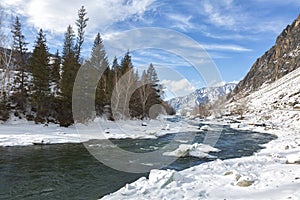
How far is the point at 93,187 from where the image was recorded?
33.3ft

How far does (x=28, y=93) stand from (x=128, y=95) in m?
16.5

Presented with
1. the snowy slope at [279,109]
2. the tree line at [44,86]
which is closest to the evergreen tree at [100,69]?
the tree line at [44,86]

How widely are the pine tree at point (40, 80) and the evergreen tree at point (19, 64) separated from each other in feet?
3.73

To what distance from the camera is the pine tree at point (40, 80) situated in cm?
2877

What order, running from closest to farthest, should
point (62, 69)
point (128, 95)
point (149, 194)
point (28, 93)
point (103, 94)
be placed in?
point (149, 194)
point (28, 93)
point (62, 69)
point (103, 94)
point (128, 95)

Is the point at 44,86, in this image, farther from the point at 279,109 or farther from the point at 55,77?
the point at 279,109

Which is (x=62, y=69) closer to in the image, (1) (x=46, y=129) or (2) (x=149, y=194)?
(1) (x=46, y=129)

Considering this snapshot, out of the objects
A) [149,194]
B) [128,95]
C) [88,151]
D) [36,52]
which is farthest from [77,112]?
[149,194]

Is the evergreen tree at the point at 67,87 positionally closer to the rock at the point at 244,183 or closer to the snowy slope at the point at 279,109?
Answer: the rock at the point at 244,183

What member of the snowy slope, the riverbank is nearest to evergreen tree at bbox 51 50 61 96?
the riverbank

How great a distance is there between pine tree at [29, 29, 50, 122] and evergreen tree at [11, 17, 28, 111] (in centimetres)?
114

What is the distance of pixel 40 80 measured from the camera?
28875 millimetres

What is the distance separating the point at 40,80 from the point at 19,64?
4237 millimetres

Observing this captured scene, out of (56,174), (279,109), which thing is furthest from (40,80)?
(279,109)
